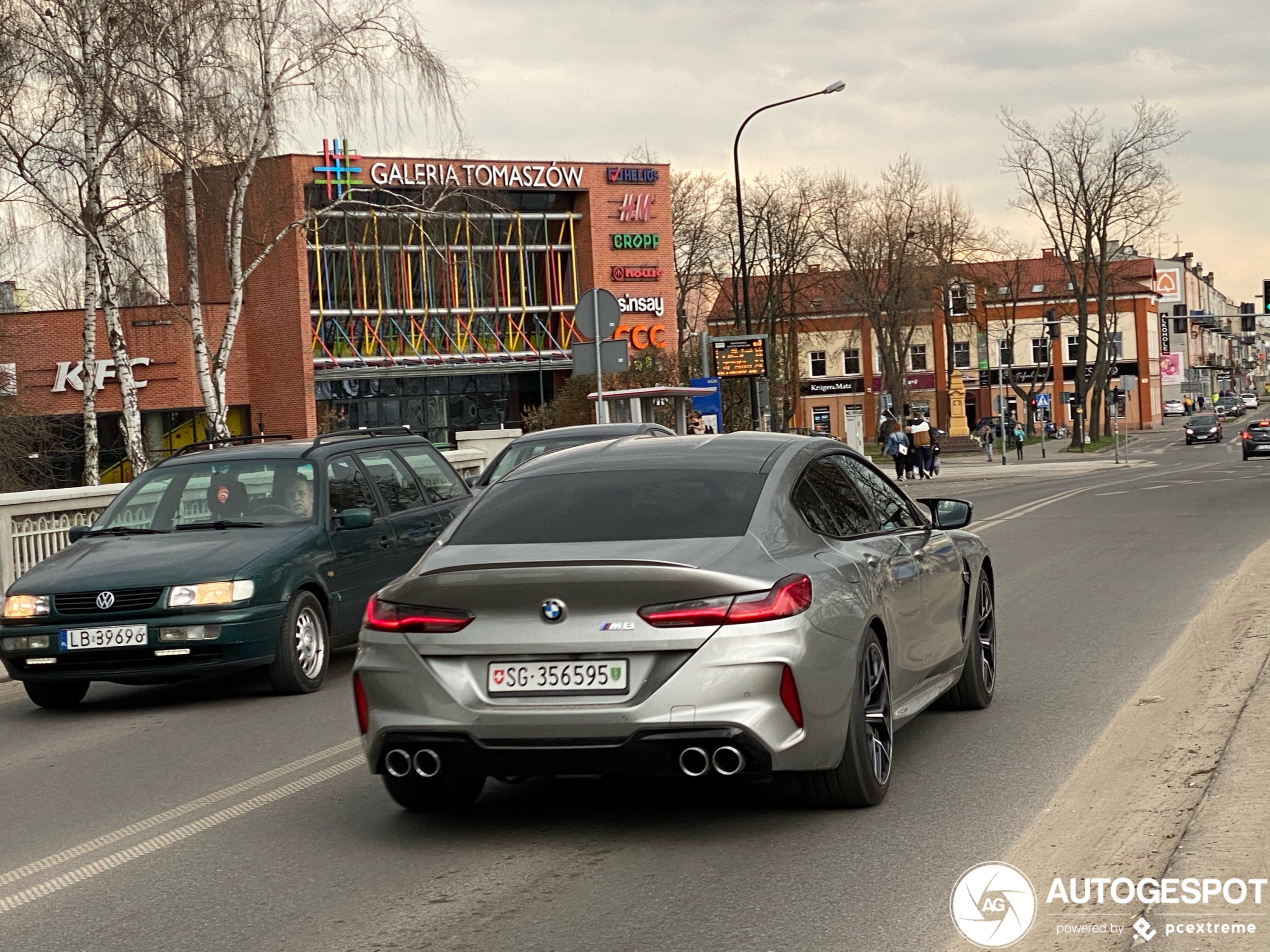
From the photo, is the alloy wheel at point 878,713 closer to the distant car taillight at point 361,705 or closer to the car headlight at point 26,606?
the distant car taillight at point 361,705

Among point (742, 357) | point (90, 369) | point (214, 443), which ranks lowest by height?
point (214, 443)

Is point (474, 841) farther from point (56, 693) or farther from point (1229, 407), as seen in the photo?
point (1229, 407)

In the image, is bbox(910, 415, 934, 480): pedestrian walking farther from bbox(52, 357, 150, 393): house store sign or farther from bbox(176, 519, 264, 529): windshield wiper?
bbox(176, 519, 264, 529): windshield wiper

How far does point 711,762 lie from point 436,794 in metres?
1.41

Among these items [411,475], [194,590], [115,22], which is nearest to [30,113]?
[115,22]

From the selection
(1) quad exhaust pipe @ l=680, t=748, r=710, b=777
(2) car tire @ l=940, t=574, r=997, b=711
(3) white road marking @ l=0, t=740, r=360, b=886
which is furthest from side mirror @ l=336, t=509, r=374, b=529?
(1) quad exhaust pipe @ l=680, t=748, r=710, b=777

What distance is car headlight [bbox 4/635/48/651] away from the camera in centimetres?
1037

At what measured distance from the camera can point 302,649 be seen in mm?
10906

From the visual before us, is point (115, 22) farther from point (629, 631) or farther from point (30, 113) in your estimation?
point (629, 631)

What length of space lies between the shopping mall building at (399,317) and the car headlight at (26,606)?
123ft

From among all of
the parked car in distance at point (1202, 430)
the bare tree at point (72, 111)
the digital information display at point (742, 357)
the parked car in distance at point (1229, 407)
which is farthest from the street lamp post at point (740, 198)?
the parked car in distance at point (1229, 407)

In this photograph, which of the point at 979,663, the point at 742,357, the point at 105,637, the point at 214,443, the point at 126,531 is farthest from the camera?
the point at 742,357

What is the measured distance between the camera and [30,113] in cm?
2681

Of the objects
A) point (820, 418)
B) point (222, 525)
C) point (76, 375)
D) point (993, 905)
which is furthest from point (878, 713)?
point (820, 418)
